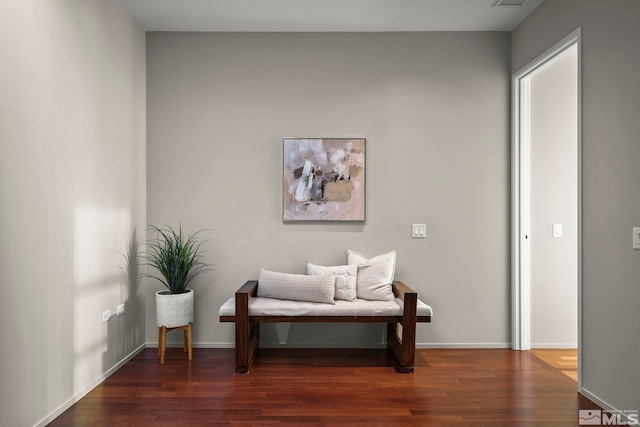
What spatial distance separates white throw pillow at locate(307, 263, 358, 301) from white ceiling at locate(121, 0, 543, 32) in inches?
80.3

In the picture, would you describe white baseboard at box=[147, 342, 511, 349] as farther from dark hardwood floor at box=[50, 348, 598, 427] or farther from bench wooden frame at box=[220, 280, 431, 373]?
bench wooden frame at box=[220, 280, 431, 373]

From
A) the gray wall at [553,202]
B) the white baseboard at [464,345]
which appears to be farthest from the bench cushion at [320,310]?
the gray wall at [553,202]

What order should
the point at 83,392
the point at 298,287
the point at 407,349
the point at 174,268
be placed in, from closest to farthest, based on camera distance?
the point at 83,392, the point at 407,349, the point at 298,287, the point at 174,268

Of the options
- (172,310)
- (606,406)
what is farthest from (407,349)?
(172,310)

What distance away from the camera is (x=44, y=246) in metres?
2.70

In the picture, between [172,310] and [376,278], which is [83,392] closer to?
[172,310]

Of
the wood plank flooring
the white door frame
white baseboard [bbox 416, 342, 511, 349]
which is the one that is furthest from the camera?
white baseboard [bbox 416, 342, 511, 349]

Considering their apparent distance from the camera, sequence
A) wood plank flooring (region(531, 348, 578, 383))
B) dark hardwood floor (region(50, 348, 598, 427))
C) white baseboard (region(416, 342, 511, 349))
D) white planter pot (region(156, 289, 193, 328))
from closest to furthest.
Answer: dark hardwood floor (region(50, 348, 598, 427)) < wood plank flooring (region(531, 348, 578, 383)) < white planter pot (region(156, 289, 193, 328)) < white baseboard (region(416, 342, 511, 349))

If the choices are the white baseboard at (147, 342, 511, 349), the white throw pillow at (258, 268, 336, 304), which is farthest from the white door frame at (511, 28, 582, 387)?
the white throw pillow at (258, 268, 336, 304)

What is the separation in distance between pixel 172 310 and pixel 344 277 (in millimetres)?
1369

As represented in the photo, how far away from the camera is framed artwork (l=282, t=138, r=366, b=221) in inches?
166

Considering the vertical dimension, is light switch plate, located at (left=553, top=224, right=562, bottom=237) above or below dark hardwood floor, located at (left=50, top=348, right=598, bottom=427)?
above

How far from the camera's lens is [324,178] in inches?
166

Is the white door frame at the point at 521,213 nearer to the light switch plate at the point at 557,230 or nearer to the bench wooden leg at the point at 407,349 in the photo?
the light switch plate at the point at 557,230
